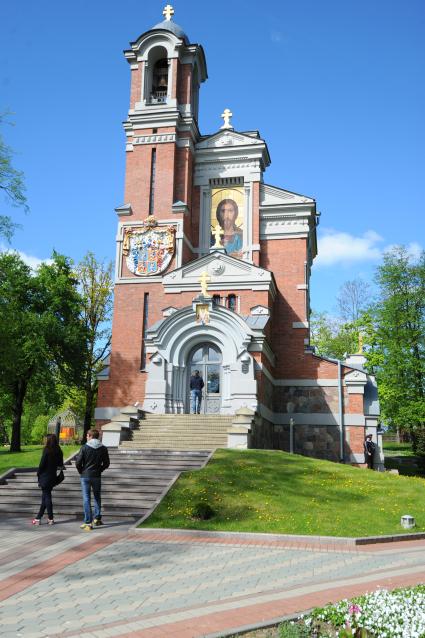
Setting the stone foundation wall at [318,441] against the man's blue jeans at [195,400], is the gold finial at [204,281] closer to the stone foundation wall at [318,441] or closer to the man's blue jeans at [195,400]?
the man's blue jeans at [195,400]

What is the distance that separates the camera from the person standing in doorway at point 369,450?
2461 cm

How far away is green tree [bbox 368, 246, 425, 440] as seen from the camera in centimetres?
3462

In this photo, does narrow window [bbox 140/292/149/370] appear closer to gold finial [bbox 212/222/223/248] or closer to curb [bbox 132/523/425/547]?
gold finial [bbox 212/222/223/248]

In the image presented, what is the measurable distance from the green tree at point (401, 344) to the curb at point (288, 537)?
76.2 feet

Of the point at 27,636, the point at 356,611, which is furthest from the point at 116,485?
the point at 356,611

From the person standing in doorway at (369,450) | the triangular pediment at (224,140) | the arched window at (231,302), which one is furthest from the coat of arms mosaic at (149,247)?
the person standing in doorway at (369,450)

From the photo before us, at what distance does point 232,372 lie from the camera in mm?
23656

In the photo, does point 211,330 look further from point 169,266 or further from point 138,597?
point 138,597

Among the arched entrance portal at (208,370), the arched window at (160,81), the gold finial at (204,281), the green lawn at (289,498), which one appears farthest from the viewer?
the arched window at (160,81)

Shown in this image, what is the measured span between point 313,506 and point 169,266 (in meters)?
16.5

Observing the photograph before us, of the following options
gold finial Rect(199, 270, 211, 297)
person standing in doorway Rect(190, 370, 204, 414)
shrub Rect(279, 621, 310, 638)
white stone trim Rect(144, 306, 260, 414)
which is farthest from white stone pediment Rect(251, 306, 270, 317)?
shrub Rect(279, 621, 310, 638)

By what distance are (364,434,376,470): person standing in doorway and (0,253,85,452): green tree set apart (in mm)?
17236

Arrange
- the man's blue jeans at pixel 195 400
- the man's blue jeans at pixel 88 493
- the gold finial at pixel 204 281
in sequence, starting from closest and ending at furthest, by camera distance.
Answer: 1. the man's blue jeans at pixel 88 493
2. the man's blue jeans at pixel 195 400
3. the gold finial at pixel 204 281

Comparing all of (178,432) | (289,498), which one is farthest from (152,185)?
(289,498)
